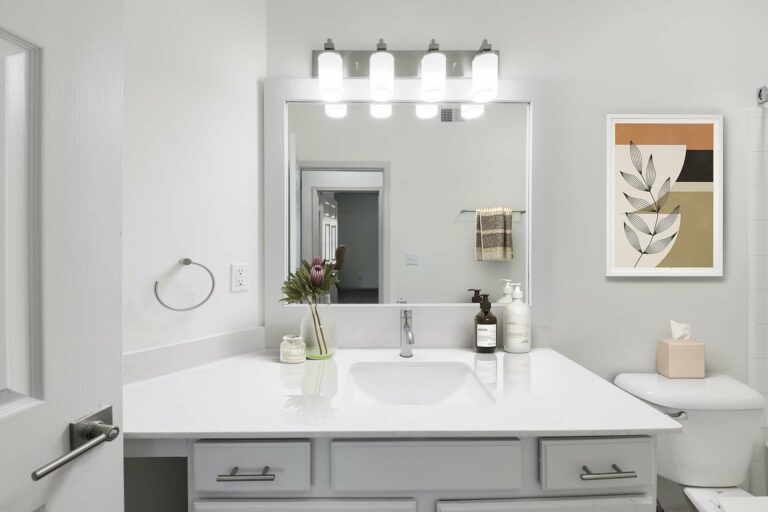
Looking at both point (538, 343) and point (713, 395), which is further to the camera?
point (538, 343)

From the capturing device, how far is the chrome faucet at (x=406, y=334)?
1.40 metres

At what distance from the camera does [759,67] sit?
4.97ft

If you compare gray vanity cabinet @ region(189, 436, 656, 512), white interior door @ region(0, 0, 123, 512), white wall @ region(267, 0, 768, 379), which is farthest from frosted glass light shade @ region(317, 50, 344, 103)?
gray vanity cabinet @ region(189, 436, 656, 512)

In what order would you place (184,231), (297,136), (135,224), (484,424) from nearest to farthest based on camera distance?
(484,424)
(135,224)
(184,231)
(297,136)

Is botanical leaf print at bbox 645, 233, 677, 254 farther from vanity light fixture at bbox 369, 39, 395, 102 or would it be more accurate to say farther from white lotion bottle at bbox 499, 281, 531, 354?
vanity light fixture at bbox 369, 39, 395, 102

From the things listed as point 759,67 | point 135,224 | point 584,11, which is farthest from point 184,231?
point 759,67

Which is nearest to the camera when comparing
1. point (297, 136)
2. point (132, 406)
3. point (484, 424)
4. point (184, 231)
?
point (484, 424)

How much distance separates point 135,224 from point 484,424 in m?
1.08

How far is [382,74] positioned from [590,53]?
0.80m

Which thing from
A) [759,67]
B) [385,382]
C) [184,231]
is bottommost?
[385,382]

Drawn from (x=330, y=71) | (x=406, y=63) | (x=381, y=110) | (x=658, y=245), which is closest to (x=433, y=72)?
(x=406, y=63)

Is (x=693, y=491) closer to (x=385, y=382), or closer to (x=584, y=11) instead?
(x=385, y=382)

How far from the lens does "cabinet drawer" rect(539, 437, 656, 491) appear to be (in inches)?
33.5

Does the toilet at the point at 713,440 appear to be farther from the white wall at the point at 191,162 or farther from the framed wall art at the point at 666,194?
the white wall at the point at 191,162
